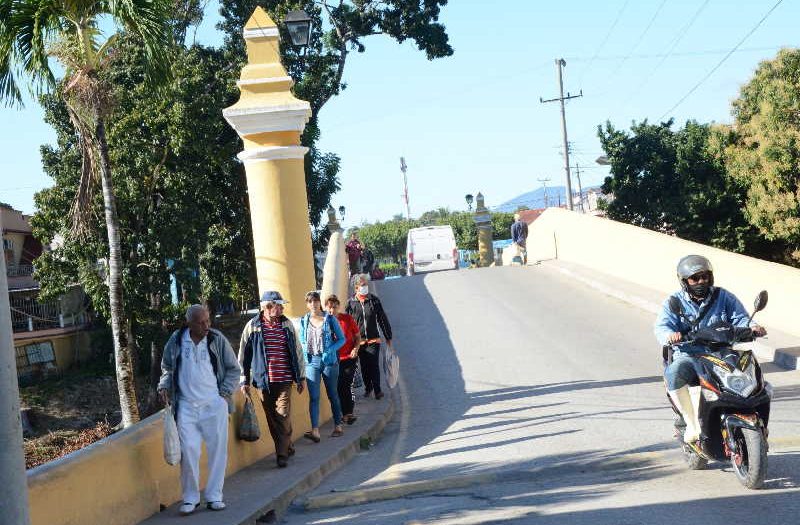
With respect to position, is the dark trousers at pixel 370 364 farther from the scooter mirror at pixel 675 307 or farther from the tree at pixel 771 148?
the tree at pixel 771 148

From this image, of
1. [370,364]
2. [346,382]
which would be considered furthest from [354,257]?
[346,382]

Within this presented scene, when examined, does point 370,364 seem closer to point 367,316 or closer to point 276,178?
point 367,316

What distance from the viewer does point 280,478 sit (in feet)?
30.3

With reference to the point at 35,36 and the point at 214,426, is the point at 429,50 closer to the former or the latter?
the point at 35,36

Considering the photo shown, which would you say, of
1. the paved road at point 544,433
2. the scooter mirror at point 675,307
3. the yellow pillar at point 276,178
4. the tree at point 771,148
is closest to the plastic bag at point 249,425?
the paved road at point 544,433

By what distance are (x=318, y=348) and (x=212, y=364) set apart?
11.5ft

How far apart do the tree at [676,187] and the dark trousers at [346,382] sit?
77.5 feet

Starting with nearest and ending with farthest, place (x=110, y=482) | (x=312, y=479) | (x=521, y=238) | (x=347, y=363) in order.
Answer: (x=110, y=482) → (x=312, y=479) → (x=347, y=363) → (x=521, y=238)

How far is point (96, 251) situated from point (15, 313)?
18725mm

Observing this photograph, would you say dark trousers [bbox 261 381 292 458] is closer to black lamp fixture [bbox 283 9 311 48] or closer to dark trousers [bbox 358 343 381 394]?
dark trousers [bbox 358 343 381 394]

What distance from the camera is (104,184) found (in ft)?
64.9

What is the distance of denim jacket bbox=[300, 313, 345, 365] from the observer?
11.4 m

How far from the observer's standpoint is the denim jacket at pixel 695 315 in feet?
24.4

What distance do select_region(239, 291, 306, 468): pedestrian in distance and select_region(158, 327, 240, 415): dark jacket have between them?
5.21 feet
